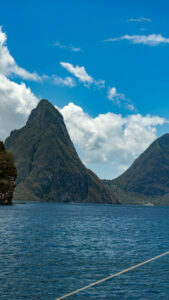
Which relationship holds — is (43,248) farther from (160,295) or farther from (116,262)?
(160,295)

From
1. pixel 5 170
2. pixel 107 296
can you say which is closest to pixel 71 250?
pixel 107 296

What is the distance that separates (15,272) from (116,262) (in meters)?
12.8

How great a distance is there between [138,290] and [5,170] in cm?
17547

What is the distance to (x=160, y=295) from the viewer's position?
27703mm

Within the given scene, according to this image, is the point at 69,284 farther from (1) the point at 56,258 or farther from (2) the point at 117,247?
(2) the point at 117,247

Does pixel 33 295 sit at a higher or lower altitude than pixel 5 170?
lower

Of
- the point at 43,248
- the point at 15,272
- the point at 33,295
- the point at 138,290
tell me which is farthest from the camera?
the point at 43,248

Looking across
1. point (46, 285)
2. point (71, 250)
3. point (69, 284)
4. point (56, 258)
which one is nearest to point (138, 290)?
point (69, 284)

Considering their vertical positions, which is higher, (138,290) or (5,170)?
(5,170)

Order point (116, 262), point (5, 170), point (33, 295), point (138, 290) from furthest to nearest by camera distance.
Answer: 1. point (5, 170)
2. point (116, 262)
3. point (138, 290)
4. point (33, 295)

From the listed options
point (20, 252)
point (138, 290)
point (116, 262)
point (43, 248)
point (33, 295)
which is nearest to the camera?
point (33, 295)

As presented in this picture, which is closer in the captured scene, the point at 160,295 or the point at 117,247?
the point at 160,295

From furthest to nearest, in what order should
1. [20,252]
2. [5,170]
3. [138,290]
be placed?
1. [5,170]
2. [20,252]
3. [138,290]

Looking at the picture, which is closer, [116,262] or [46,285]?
[46,285]
